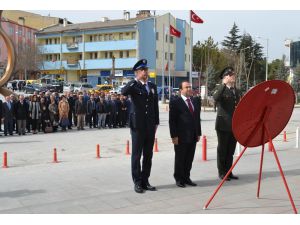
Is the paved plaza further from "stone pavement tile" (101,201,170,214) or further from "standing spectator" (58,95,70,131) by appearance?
"standing spectator" (58,95,70,131)

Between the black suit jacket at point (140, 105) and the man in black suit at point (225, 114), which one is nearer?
the black suit jacket at point (140, 105)

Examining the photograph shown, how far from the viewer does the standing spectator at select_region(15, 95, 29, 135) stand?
58.9 feet

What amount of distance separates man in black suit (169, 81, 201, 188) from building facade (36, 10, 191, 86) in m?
52.6

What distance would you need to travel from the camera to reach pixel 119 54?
65.6m

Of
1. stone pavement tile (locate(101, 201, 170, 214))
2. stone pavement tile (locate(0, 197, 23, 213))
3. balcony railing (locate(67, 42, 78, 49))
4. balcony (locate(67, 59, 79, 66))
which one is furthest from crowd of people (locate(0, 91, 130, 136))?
balcony (locate(67, 59, 79, 66))

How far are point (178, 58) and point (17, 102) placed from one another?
53.3 metres

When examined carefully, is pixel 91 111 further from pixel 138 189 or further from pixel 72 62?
pixel 72 62

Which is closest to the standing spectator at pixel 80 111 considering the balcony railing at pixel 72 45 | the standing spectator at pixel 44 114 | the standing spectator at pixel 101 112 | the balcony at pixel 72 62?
the standing spectator at pixel 101 112

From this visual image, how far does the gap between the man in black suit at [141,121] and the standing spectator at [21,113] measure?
39.2ft

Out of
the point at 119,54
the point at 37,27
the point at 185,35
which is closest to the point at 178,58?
the point at 185,35

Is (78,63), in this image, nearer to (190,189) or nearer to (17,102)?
(17,102)

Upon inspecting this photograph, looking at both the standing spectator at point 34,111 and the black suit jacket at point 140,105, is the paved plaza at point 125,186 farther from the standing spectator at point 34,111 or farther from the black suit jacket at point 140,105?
the standing spectator at point 34,111

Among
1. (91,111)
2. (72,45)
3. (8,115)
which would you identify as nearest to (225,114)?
(8,115)

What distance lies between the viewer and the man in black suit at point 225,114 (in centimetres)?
786
